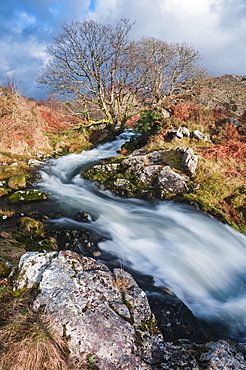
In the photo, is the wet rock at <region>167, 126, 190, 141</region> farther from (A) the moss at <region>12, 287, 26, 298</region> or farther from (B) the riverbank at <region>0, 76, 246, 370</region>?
(A) the moss at <region>12, 287, 26, 298</region>

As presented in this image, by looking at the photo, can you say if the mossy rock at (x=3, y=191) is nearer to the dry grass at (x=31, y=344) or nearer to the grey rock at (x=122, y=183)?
the grey rock at (x=122, y=183)

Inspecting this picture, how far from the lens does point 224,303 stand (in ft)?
12.8

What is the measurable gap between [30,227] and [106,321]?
3.87 m

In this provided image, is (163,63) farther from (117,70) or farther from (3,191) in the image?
(3,191)

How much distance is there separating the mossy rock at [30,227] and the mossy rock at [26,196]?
2.02m

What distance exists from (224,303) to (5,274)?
4350 mm

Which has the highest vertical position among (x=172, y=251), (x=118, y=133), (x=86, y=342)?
(x=118, y=133)

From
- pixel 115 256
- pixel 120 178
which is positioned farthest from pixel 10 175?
pixel 115 256

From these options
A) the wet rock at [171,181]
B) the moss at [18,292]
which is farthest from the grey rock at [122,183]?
the moss at [18,292]

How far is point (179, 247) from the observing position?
5.29m

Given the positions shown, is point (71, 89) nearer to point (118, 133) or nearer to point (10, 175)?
point (118, 133)

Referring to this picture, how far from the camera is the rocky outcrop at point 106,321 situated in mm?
2109

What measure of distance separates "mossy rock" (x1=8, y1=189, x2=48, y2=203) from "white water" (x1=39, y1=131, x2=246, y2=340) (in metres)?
0.47

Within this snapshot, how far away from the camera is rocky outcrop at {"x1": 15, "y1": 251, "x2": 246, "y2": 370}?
6.92 ft
